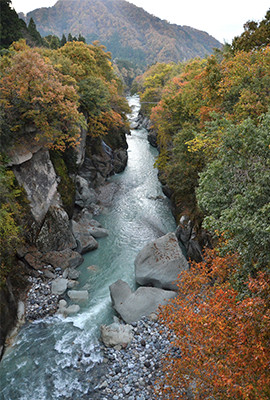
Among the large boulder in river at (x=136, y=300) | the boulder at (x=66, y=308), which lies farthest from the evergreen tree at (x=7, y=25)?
the large boulder in river at (x=136, y=300)

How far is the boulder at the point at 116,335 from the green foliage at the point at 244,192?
6388 mm

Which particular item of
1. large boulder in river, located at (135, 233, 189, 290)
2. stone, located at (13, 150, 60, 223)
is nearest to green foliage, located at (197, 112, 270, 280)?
large boulder in river, located at (135, 233, 189, 290)

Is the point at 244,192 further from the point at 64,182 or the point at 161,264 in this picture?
the point at 64,182

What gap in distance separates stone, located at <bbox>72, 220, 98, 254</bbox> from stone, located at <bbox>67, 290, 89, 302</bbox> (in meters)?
3.76

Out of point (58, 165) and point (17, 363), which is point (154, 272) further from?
point (58, 165)

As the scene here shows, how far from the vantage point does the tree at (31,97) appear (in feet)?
47.3

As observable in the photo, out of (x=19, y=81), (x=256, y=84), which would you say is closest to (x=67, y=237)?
(x=19, y=81)

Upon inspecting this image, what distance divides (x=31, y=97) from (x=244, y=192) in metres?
12.9

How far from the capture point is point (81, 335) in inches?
471

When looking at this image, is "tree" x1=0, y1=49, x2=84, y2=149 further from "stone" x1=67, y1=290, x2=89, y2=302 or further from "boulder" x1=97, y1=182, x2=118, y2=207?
"boulder" x1=97, y1=182, x2=118, y2=207

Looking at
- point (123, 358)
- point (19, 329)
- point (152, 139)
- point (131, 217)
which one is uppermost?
point (152, 139)

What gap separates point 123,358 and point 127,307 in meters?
2.61

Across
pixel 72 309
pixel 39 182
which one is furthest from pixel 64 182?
pixel 72 309

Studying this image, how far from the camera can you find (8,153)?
49.3ft
